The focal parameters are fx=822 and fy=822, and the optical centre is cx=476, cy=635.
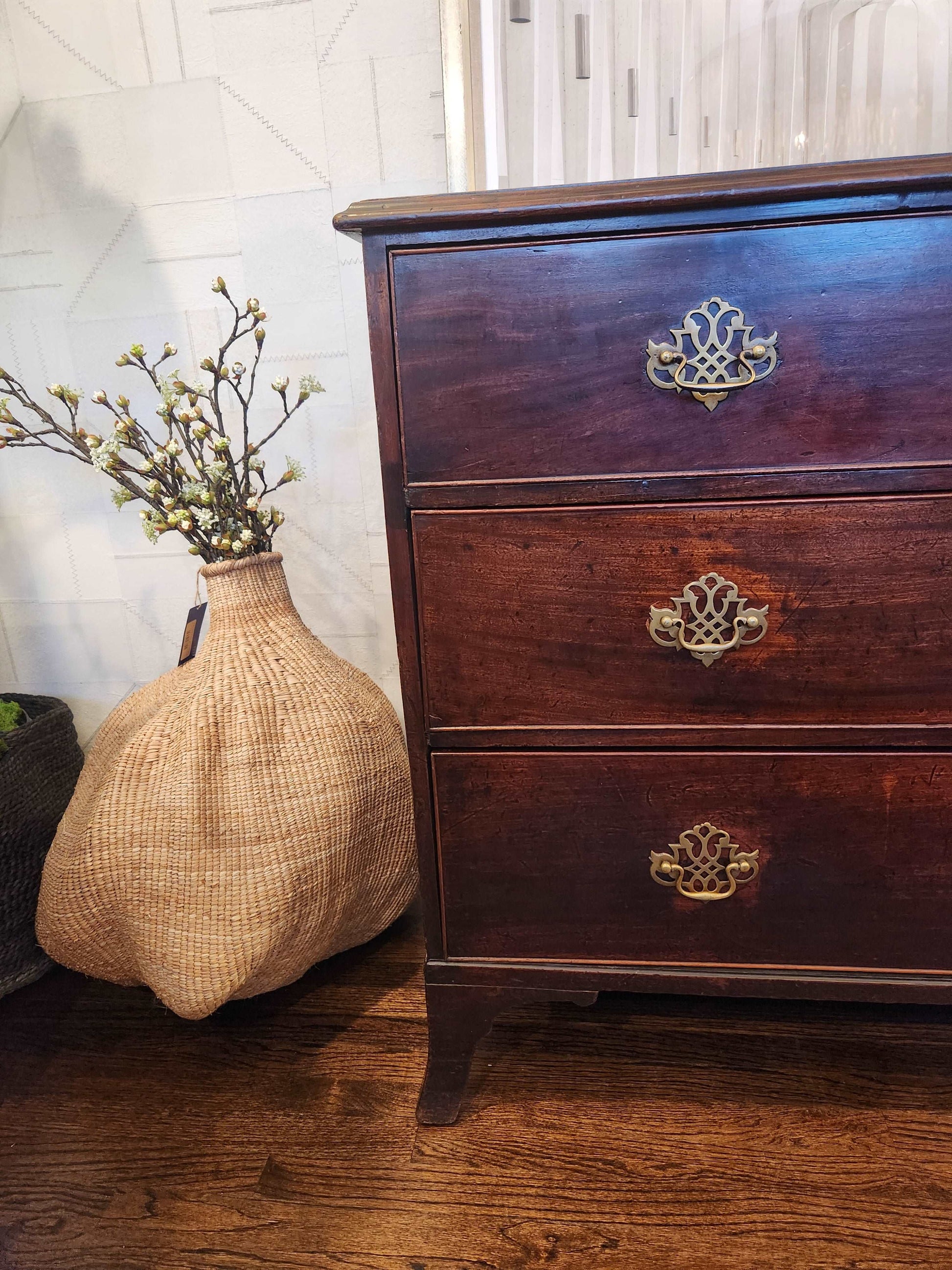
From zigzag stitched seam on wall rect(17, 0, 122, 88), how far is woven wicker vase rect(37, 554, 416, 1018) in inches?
31.6

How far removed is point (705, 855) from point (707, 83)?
36.0 inches

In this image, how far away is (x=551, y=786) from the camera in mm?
824

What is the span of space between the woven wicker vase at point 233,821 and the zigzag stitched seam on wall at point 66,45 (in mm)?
802

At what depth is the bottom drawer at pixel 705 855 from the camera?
0.79m

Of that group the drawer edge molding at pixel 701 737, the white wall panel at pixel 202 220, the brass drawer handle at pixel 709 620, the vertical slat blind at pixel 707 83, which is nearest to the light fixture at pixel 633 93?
the vertical slat blind at pixel 707 83

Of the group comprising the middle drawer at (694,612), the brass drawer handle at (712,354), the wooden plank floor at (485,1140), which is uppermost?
the brass drawer handle at (712,354)

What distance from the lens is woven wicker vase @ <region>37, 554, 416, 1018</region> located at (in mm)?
997

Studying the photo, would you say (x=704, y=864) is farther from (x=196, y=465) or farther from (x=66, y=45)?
(x=66, y=45)

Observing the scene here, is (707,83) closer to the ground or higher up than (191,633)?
higher up

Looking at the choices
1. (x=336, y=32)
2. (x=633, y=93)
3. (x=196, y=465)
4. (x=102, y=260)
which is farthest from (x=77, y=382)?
(x=633, y=93)

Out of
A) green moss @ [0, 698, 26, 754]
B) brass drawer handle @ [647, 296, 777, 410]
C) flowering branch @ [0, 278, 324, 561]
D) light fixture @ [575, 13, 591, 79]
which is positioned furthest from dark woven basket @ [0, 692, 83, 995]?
light fixture @ [575, 13, 591, 79]

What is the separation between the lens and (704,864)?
826 millimetres

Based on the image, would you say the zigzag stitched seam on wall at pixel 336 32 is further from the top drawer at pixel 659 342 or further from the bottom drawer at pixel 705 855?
the bottom drawer at pixel 705 855

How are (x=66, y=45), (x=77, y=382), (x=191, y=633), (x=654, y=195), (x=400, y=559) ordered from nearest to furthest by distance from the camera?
(x=654, y=195) < (x=400, y=559) < (x=191, y=633) < (x=66, y=45) < (x=77, y=382)
